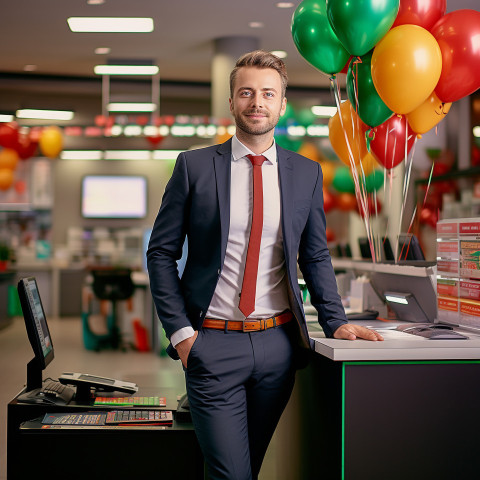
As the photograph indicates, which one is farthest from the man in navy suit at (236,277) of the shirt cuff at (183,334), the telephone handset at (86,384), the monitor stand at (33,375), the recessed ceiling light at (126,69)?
the recessed ceiling light at (126,69)

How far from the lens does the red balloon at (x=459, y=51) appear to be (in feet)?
10.0

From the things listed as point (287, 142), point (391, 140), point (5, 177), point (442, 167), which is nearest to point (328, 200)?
point (442, 167)

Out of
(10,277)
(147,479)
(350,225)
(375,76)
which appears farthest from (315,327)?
(350,225)

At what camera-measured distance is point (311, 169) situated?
2125 mm

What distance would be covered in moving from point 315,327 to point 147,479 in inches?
35.6

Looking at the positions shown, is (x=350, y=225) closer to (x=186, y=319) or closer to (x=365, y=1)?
(x=365, y=1)

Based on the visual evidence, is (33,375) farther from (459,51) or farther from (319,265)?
(459,51)

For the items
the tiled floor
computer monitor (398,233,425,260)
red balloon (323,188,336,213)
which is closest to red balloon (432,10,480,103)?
computer monitor (398,233,425,260)

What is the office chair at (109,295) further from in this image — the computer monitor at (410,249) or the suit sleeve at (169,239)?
the suit sleeve at (169,239)

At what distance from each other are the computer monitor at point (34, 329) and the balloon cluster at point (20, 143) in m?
6.80

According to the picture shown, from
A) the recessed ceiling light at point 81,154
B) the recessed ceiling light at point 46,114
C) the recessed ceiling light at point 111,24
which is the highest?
the recessed ceiling light at point 111,24

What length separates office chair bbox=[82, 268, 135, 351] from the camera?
735 cm

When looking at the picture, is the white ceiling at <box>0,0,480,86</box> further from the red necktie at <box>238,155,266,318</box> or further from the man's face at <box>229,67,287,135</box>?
the red necktie at <box>238,155,266,318</box>

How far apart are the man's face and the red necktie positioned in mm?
148
